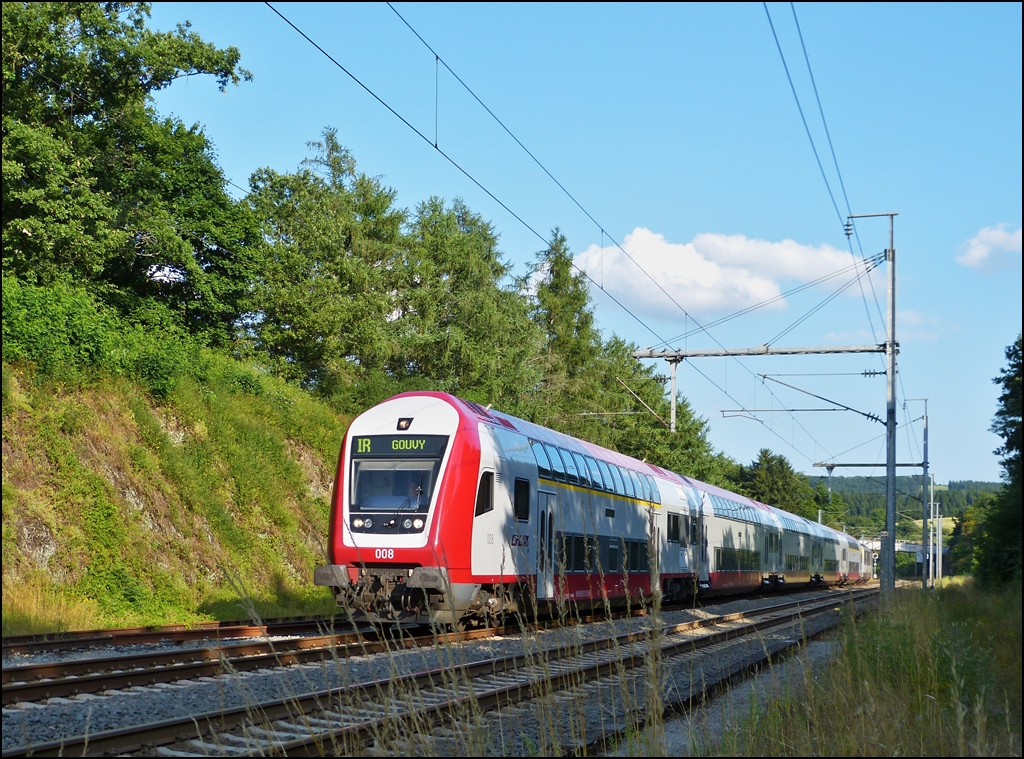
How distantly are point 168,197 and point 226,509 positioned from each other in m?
11.7

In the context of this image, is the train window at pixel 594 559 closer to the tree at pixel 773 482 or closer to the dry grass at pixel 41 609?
the dry grass at pixel 41 609

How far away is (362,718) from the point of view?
807 centimetres

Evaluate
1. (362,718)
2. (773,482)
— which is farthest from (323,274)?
(773,482)

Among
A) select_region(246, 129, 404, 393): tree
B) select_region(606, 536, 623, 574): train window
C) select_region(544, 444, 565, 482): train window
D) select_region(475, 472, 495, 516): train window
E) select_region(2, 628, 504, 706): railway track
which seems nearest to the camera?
select_region(2, 628, 504, 706): railway track

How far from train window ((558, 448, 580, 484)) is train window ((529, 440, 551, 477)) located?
2.76ft

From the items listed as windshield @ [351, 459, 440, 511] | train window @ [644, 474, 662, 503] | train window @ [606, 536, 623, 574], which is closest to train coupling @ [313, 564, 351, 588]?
windshield @ [351, 459, 440, 511]

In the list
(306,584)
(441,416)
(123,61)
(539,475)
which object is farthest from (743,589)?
(123,61)

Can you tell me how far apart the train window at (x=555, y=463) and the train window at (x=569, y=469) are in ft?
0.59

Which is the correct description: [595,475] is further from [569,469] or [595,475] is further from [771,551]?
[771,551]

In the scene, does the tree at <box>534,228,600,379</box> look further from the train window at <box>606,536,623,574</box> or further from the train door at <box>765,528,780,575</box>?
the train window at <box>606,536,623,574</box>

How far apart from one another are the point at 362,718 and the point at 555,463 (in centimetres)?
1009

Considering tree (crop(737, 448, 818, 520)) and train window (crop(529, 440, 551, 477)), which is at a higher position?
tree (crop(737, 448, 818, 520))

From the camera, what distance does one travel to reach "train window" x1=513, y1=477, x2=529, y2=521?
1608cm

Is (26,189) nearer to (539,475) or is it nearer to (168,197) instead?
(168,197)
